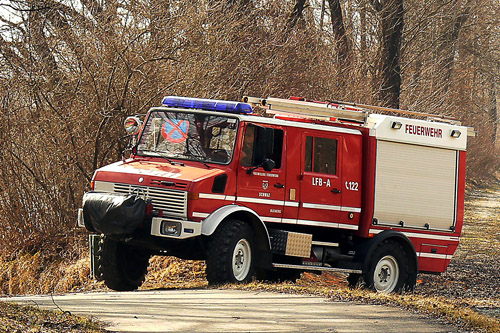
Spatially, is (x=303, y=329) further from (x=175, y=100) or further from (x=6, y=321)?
(x=175, y=100)

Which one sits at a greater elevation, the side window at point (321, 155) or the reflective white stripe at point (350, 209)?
the side window at point (321, 155)

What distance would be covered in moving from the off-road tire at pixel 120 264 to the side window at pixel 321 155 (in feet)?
9.19

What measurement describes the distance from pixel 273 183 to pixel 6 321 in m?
6.18

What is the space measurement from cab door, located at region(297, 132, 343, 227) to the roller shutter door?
796 millimetres

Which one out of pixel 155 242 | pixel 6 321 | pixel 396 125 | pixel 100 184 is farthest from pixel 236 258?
pixel 6 321

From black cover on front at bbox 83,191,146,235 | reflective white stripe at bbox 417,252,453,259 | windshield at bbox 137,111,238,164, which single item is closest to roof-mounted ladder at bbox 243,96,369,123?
windshield at bbox 137,111,238,164

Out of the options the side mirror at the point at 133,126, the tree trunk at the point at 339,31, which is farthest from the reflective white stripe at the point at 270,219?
the tree trunk at the point at 339,31

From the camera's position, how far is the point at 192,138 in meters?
12.9

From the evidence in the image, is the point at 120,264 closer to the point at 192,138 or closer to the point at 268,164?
the point at 192,138

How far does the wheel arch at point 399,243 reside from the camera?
565 inches

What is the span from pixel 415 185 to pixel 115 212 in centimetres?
557

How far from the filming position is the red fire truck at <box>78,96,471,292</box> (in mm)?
12133

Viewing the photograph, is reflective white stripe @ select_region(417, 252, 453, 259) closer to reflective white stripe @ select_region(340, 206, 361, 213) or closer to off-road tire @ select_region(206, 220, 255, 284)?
reflective white stripe @ select_region(340, 206, 361, 213)

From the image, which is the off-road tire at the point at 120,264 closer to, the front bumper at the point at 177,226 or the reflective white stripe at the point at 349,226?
the front bumper at the point at 177,226
